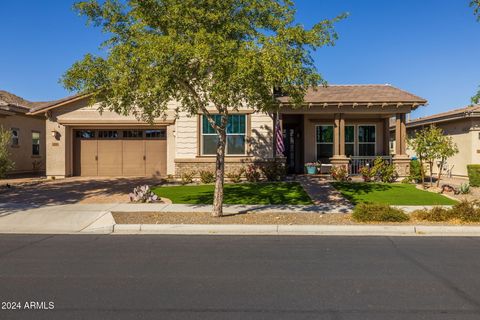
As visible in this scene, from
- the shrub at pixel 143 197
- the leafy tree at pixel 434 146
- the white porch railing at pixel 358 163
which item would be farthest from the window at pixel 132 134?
the leafy tree at pixel 434 146

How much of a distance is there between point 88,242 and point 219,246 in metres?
2.93

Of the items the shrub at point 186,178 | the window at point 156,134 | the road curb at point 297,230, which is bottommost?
the road curb at point 297,230

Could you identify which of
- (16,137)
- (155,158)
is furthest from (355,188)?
(16,137)

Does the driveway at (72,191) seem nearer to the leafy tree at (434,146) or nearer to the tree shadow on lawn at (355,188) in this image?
the tree shadow on lawn at (355,188)

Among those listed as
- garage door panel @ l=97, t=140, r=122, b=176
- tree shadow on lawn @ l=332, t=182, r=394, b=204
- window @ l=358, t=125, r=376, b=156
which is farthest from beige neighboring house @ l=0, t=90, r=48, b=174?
window @ l=358, t=125, r=376, b=156

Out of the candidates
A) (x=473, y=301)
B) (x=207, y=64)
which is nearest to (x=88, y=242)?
(x=207, y=64)

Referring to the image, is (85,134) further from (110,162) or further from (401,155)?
(401,155)

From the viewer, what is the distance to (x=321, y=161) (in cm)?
2152

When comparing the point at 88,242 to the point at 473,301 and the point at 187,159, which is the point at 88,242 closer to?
the point at 473,301

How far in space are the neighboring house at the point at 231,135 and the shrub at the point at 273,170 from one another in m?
0.43

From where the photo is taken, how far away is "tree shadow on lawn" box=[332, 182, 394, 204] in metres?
14.5

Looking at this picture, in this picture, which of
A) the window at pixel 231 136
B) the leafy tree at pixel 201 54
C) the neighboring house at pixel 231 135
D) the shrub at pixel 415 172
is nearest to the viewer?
the leafy tree at pixel 201 54

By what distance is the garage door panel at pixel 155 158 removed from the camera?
21.1m

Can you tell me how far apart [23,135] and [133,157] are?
347 inches
